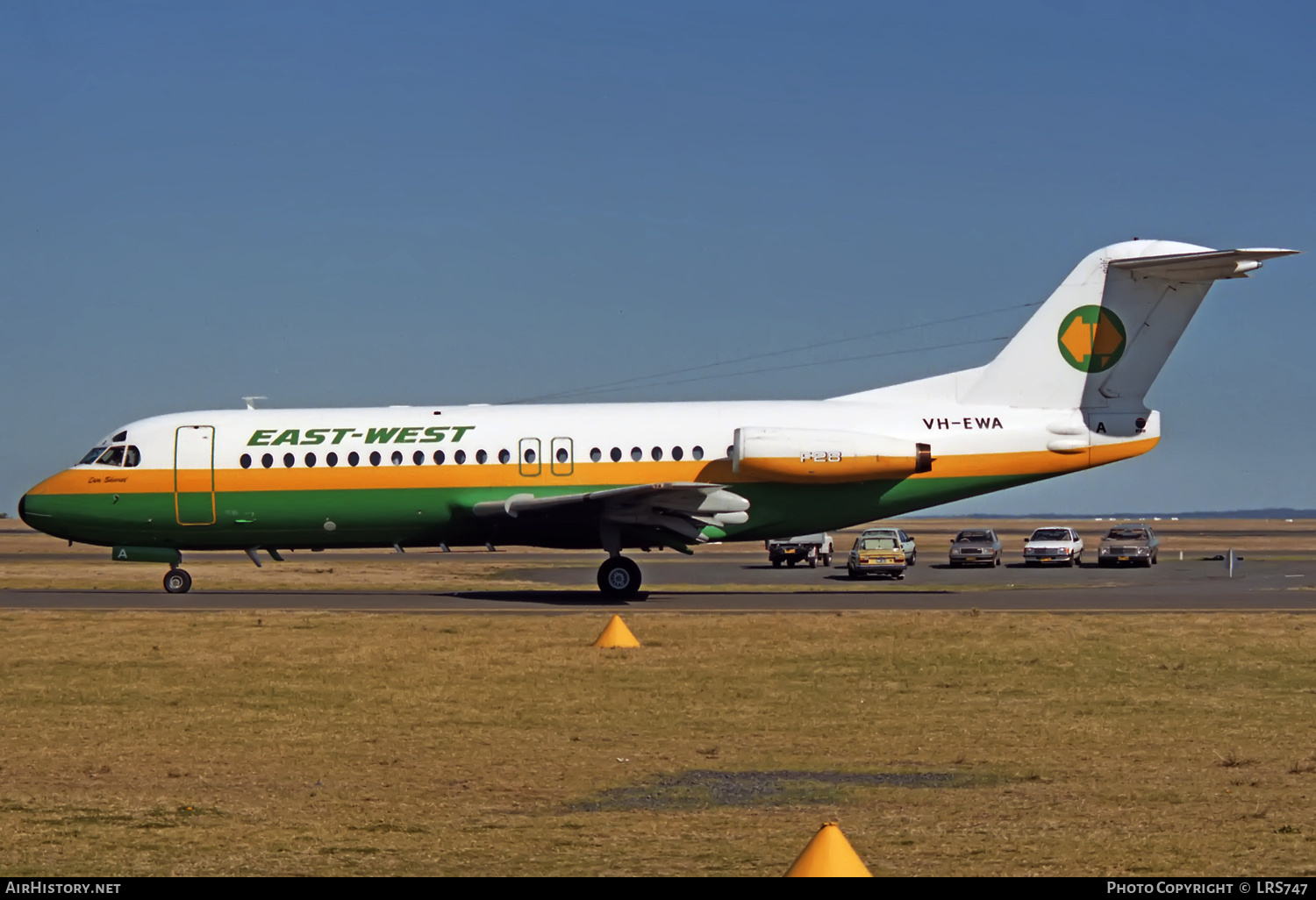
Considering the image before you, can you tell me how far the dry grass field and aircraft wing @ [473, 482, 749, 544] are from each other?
737cm

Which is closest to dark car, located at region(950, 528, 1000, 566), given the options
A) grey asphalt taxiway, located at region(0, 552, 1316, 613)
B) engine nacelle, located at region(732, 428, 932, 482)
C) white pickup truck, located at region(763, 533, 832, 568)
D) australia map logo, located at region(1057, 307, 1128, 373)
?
grey asphalt taxiway, located at region(0, 552, 1316, 613)

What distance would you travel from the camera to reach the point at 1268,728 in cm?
1497

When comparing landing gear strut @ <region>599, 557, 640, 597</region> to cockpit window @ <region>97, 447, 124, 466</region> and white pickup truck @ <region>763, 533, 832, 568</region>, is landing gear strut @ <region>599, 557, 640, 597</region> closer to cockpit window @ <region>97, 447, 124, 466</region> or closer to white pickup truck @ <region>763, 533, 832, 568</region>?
cockpit window @ <region>97, 447, 124, 466</region>

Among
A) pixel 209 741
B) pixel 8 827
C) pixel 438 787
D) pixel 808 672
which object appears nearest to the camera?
pixel 8 827

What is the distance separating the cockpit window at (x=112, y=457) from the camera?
35.7 meters

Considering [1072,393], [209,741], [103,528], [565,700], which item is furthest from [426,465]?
[209,741]

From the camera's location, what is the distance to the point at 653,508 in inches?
1299

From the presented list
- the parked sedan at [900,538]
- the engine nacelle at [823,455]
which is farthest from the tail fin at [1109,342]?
the parked sedan at [900,538]

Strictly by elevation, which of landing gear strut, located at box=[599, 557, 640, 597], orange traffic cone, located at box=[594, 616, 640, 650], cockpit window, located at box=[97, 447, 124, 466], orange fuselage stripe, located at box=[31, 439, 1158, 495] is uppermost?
cockpit window, located at box=[97, 447, 124, 466]

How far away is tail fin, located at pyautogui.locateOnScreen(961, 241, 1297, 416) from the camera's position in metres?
33.8

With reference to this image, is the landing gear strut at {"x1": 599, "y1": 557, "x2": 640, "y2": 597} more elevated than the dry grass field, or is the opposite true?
the landing gear strut at {"x1": 599, "y1": 557, "x2": 640, "y2": 597}

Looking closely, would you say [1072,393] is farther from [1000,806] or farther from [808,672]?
[1000,806]

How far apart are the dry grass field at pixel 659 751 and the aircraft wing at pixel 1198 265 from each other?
10424 mm
